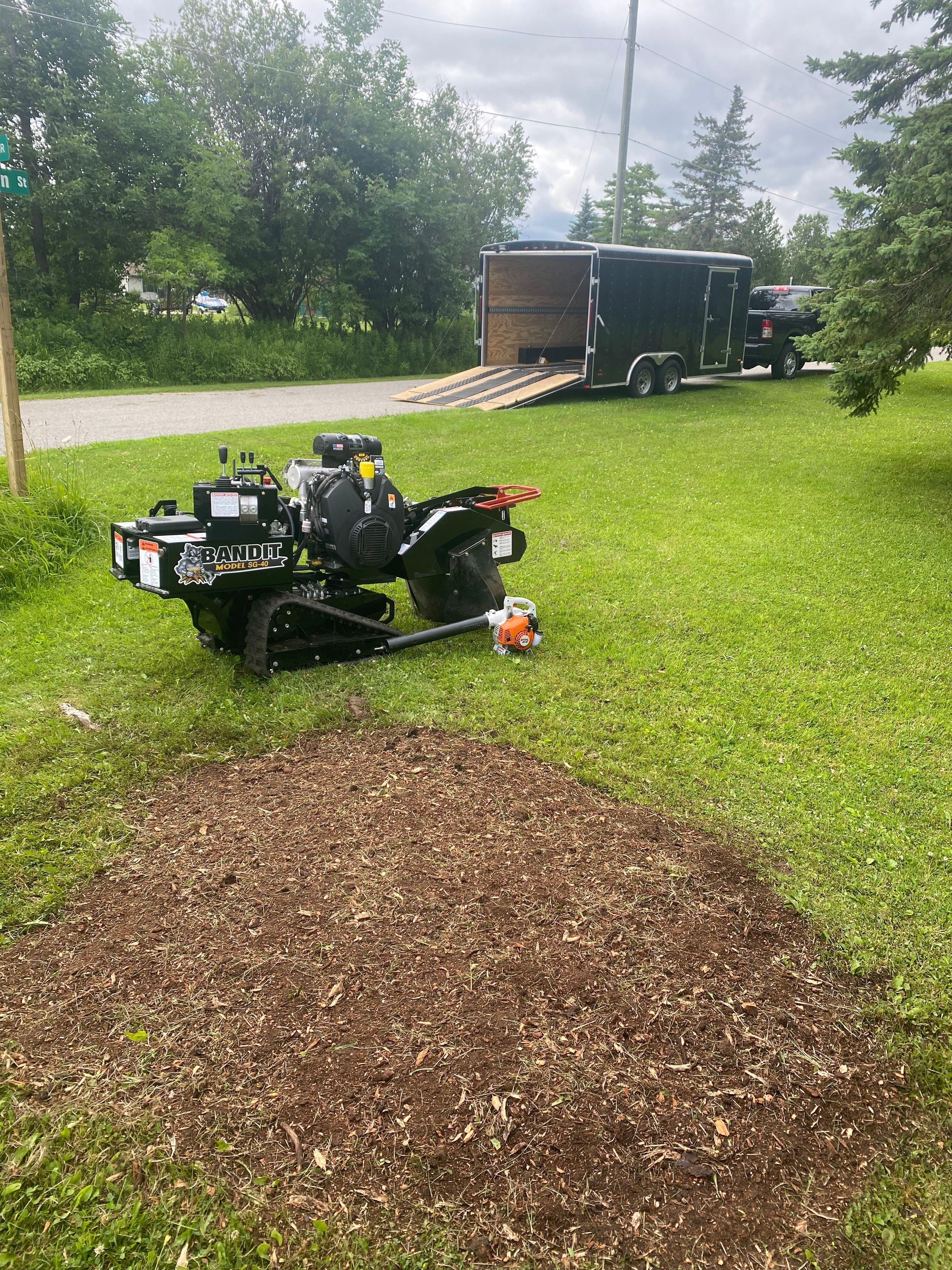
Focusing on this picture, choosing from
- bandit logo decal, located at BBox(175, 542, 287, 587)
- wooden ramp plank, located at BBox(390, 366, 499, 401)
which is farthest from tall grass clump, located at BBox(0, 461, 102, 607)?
wooden ramp plank, located at BBox(390, 366, 499, 401)

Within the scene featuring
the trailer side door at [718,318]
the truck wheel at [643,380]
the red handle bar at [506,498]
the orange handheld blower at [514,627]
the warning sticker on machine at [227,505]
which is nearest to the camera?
the warning sticker on machine at [227,505]

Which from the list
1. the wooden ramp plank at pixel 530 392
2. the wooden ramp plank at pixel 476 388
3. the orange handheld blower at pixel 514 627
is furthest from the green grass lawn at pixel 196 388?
the orange handheld blower at pixel 514 627

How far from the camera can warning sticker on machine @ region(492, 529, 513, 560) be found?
582 cm

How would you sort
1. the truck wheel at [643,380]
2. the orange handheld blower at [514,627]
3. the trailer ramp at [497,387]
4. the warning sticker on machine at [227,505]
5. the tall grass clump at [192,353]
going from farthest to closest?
the tall grass clump at [192,353] < the truck wheel at [643,380] < the trailer ramp at [497,387] < the orange handheld blower at [514,627] < the warning sticker on machine at [227,505]

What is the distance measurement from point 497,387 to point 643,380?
272 centimetres

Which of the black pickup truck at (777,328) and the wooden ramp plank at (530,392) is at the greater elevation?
the black pickup truck at (777,328)

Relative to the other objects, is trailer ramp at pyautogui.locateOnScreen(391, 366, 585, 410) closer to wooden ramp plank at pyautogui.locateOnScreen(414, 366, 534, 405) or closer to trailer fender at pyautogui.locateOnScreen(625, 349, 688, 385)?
wooden ramp plank at pyautogui.locateOnScreen(414, 366, 534, 405)

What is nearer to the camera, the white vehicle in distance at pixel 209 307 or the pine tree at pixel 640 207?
the white vehicle in distance at pixel 209 307

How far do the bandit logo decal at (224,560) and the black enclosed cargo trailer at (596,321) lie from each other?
11126 mm

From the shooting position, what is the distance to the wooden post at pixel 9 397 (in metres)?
6.41

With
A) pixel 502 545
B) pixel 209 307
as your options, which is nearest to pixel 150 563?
pixel 502 545

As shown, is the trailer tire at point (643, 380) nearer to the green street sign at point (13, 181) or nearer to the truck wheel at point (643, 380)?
the truck wheel at point (643, 380)

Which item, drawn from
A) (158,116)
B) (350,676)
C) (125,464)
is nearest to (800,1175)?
(350,676)

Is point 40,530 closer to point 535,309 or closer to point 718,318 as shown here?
point 535,309
